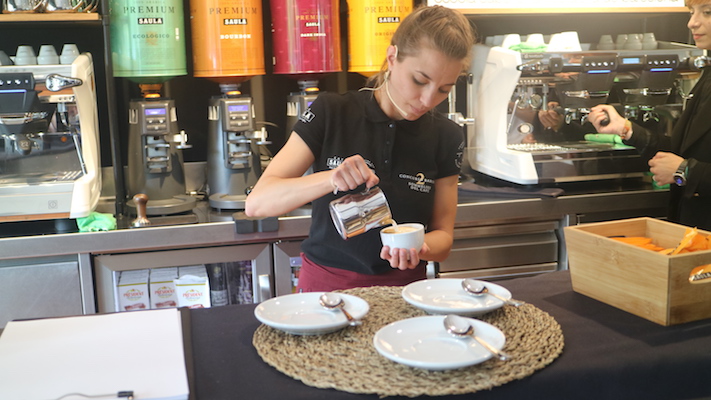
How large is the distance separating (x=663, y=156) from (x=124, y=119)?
2.20 meters

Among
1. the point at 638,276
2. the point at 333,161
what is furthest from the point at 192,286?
the point at 638,276

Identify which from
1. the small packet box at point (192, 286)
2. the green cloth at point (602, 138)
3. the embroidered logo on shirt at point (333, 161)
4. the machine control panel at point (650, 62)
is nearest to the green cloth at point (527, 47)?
the machine control panel at point (650, 62)

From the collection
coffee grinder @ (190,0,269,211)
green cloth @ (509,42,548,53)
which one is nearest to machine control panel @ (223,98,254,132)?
coffee grinder @ (190,0,269,211)

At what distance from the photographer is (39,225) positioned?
247cm

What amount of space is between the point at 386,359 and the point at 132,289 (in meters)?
1.55

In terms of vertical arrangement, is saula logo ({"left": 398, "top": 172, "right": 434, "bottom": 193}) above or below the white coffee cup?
above

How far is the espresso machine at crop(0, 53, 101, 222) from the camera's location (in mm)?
2391

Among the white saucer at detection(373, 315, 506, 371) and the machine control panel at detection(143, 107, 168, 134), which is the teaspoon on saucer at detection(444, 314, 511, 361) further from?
the machine control panel at detection(143, 107, 168, 134)

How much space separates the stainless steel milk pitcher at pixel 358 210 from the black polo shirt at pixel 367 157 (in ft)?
1.29

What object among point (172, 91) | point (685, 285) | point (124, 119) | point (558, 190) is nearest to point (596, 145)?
point (558, 190)

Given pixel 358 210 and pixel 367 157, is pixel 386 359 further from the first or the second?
pixel 367 157

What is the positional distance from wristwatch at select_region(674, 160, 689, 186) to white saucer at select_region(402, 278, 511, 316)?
122cm

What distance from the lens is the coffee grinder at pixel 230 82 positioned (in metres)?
2.73

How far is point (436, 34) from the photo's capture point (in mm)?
1742
